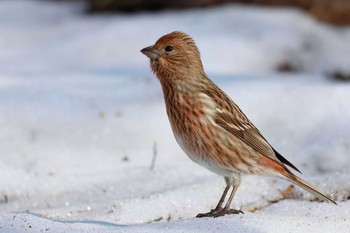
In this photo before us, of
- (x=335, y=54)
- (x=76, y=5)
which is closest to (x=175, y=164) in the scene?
(x=335, y=54)

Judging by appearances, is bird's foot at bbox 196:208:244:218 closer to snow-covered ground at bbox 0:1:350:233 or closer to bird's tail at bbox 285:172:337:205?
snow-covered ground at bbox 0:1:350:233

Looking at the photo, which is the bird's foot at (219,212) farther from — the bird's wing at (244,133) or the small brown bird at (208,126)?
the bird's wing at (244,133)

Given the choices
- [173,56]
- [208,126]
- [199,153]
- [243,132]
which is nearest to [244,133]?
[243,132]

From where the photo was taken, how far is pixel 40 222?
507 cm

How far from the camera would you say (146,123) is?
7.93 meters

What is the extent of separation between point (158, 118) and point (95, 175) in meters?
1.23

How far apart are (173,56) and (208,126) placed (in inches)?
26.9

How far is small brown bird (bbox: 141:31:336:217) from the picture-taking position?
18.9 feet

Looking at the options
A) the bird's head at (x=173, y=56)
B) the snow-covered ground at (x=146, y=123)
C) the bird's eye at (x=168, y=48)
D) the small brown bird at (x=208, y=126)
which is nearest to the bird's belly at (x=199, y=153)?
the small brown bird at (x=208, y=126)

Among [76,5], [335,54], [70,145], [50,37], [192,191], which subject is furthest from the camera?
[76,5]

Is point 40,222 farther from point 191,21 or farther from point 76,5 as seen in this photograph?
point 76,5

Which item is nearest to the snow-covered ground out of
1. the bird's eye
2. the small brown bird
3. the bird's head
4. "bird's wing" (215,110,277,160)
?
the small brown bird

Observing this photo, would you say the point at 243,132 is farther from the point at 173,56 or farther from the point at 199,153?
the point at 173,56

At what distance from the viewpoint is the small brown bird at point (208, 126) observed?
577 centimetres
